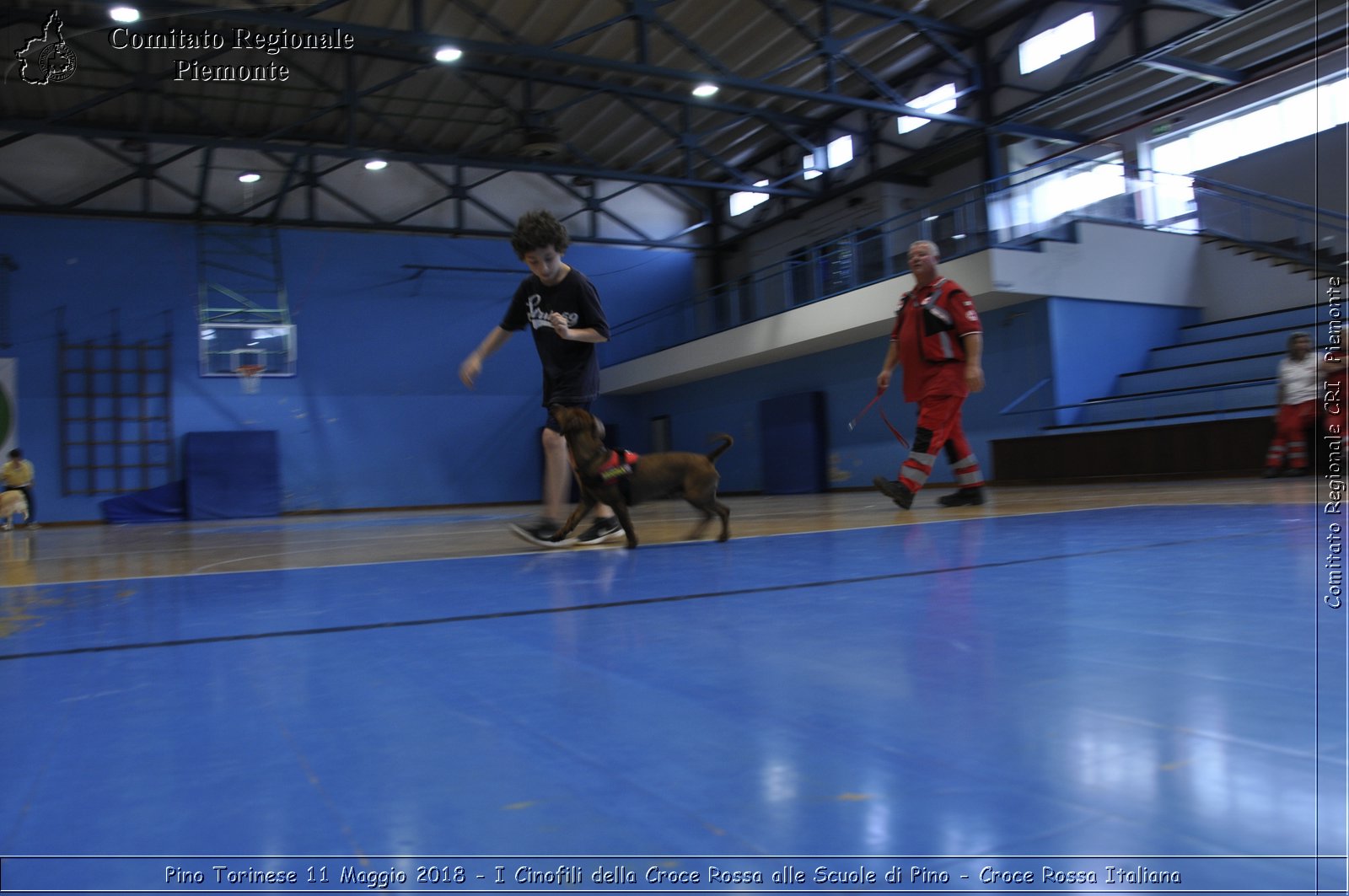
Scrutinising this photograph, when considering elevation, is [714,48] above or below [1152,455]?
above

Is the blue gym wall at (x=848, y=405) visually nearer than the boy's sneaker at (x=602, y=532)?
No

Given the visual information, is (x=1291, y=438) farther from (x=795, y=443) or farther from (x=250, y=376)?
(x=250, y=376)

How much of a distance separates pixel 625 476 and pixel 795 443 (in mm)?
14157

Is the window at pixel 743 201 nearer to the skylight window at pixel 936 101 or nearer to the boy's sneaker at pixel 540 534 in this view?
the skylight window at pixel 936 101

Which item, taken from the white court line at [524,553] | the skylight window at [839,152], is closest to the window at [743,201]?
the skylight window at [839,152]

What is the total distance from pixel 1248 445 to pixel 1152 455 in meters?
1.14

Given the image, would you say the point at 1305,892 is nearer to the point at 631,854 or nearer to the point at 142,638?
the point at 631,854

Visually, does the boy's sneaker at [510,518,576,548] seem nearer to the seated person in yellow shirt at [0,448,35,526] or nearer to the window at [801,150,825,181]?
the seated person in yellow shirt at [0,448,35,526]

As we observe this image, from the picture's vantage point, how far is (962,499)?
6469 mm

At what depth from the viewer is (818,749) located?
100cm

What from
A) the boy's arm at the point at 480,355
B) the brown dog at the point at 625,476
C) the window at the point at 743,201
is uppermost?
the window at the point at 743,201

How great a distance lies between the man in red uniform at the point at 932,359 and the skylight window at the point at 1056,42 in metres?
10.5

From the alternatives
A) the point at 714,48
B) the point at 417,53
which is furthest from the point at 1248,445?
the point at 417,53

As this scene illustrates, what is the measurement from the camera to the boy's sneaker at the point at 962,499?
6.45 metres
